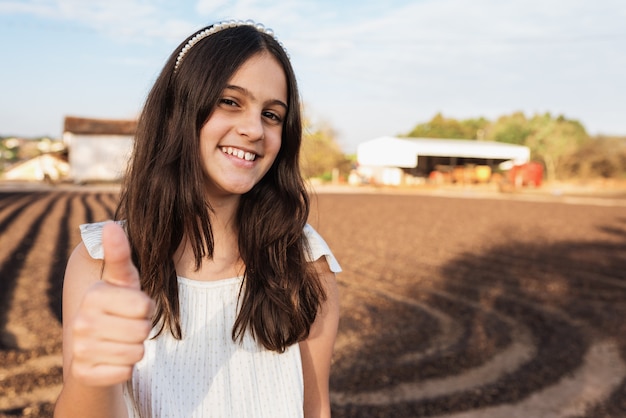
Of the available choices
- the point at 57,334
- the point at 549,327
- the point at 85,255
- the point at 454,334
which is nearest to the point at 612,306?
the point at 549,327

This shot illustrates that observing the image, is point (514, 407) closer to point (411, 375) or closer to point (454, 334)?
point (411, 375)

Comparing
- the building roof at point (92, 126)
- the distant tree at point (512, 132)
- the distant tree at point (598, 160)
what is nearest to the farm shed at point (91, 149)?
the building roof at point (92, 126)

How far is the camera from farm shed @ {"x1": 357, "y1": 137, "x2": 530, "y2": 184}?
36656 millimetres

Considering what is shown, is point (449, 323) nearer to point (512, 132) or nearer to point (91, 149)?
point (91, 149)

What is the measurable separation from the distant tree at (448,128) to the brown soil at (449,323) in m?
34.8

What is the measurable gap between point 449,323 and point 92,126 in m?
35.3

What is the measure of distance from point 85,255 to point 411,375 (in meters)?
4.29

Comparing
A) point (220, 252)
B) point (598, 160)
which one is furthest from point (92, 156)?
point (220, 252)

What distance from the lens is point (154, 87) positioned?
61.0 inches

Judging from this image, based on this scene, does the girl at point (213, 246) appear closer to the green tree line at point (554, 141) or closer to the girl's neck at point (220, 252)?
the girl's neck at point (220, 252)

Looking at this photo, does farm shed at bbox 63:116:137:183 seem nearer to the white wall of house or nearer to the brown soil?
the white wall of house

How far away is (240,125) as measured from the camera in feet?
4.85

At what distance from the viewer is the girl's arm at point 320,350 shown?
1.69 metres

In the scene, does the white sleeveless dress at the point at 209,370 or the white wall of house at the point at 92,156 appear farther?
the white wall of house at the point at 92,156
